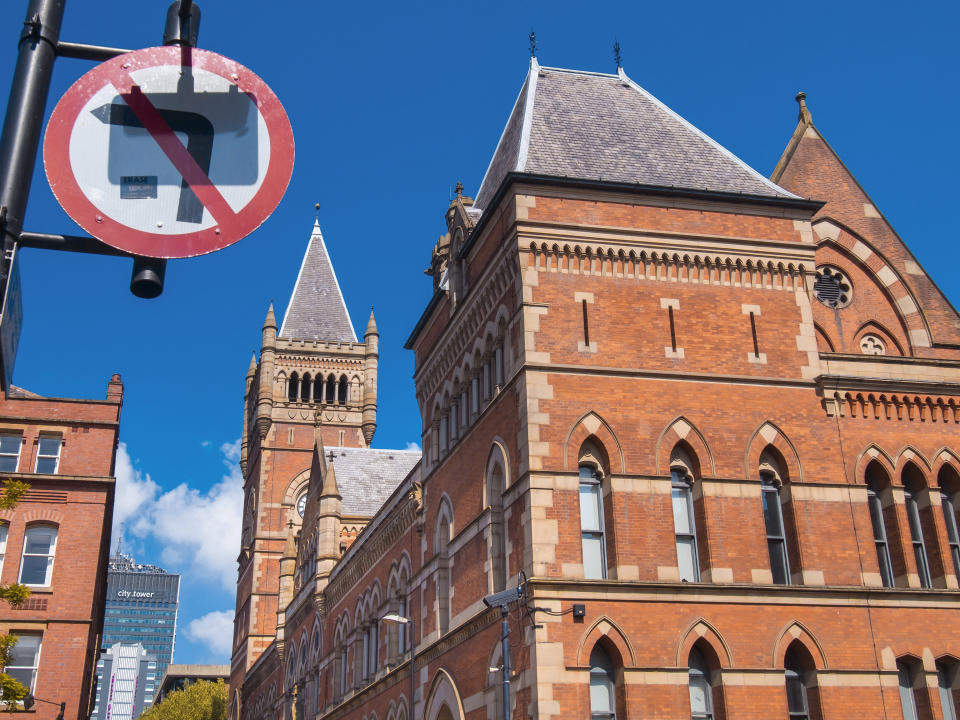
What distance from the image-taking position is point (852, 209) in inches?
1176

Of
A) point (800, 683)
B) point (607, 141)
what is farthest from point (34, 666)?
point (607, 141)

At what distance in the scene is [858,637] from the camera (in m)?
23.2

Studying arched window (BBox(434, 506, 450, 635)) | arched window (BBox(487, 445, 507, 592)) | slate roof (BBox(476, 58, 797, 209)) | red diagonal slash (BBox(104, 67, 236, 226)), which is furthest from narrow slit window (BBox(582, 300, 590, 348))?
red diagonal slash (BBox(104, 67, 236, 226))

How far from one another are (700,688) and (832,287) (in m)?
12.1

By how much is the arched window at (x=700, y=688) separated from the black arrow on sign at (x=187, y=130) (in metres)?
19.0

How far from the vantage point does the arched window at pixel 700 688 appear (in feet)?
72.4

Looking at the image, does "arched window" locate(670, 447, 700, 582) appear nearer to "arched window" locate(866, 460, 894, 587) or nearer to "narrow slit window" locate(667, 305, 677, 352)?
"narrow slit window" locate(667, 305, 677, 352)

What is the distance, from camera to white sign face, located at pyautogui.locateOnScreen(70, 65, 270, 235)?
5816 millimetres

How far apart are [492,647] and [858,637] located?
8162mm

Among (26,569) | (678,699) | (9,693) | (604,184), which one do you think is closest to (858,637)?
(678,699)

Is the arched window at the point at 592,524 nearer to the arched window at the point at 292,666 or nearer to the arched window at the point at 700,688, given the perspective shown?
the arched window at the point at 700,688

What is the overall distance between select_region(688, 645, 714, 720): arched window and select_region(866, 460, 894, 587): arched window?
205 inches

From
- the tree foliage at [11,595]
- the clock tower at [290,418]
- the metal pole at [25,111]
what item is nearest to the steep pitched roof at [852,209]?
the tree foliage at [11,595]

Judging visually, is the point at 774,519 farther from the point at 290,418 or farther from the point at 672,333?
the point at 290,418
